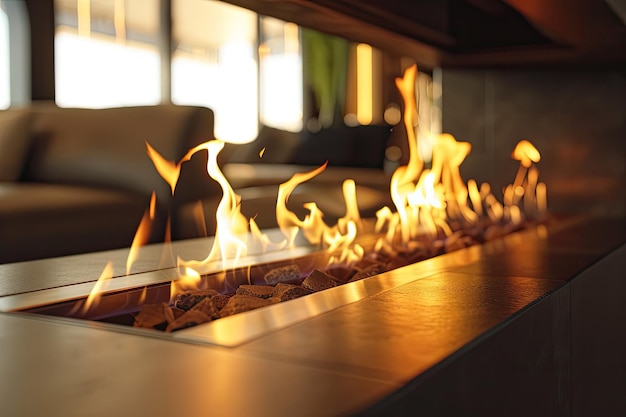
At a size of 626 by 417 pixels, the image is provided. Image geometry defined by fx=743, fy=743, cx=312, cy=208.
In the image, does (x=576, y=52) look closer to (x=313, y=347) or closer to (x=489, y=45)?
(x=489, y=45)

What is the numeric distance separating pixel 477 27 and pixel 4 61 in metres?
2.85

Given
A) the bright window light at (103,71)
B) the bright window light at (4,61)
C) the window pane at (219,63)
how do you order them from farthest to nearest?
the window pane at (219,63)
the bright window light at (103,71)
the bright window light at (4,61)

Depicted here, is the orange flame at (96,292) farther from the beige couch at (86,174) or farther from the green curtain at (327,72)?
the green curtain at (327,72)

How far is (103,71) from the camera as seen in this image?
530 cm

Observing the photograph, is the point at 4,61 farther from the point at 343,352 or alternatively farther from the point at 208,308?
the point at 343,352

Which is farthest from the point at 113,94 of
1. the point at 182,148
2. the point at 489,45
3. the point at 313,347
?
the point at 313,347

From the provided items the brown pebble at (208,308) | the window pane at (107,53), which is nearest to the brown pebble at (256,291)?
the brown pebble at (208,308)

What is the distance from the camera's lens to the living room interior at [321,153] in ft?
2.35

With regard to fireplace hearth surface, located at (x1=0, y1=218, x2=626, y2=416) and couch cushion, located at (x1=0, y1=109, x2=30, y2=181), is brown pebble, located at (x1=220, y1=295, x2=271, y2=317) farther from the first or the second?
couch cushion, located at (x1=0, y1=109, x2=30, y2=181)

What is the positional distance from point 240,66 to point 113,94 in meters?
1.91

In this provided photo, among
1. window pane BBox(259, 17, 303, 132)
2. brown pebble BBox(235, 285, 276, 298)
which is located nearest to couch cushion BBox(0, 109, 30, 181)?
brown pebble BBox(235, 285, 276, 298)

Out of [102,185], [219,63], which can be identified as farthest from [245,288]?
[219,63]

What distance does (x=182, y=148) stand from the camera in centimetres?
255

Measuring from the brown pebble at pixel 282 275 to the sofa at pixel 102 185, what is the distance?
0.94 meters
